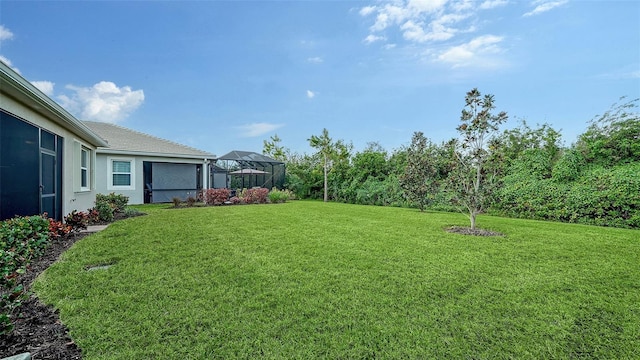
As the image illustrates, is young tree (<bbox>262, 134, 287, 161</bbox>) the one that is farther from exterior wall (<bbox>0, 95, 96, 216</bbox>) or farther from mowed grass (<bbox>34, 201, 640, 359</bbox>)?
mowed grass (<bbox>34, 201, 640, 359</bbox>)

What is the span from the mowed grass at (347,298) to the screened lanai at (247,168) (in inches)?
571

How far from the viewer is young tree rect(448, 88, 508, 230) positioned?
24.8 feet

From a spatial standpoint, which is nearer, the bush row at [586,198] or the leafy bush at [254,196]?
the bush row at [586,198]

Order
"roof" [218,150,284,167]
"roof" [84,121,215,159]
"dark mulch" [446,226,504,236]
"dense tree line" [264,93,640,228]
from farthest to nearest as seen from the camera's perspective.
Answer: "roof" [218,150,284,167] → "roof" [84,121,215,159] → "dense tree line" [264,93,640,228] → "dark mulch" [446,226,504,236]

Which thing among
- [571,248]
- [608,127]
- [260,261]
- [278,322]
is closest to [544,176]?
[608,127]


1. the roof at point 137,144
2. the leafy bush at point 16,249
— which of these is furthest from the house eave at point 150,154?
the leafy bush at point 16,249

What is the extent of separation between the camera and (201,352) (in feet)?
7.55

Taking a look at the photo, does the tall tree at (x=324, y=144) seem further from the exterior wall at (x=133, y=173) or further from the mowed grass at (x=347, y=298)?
the mowed grass at (x=347, y=298)

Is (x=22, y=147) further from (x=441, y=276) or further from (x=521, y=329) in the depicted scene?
(x=521, y=329)

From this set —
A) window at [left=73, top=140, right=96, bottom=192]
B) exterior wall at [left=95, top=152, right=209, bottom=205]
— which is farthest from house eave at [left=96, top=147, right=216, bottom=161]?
window at [left=73, top=140, right=96, bottom=192]

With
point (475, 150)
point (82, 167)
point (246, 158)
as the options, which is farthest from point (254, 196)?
point (475, 150)

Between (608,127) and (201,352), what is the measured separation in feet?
48.2

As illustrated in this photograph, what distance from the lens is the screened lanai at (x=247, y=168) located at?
805 inches

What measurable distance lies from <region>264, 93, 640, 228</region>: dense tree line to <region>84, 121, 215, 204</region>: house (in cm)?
1102
